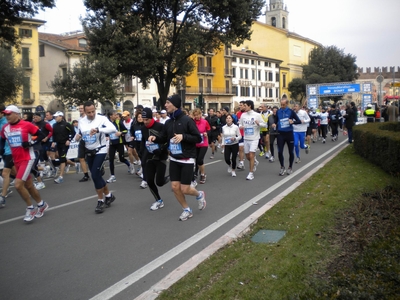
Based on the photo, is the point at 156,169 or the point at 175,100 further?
the point at 156,169

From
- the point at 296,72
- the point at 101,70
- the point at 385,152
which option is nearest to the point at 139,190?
the point at 385,152

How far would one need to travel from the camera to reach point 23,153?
7863 mm

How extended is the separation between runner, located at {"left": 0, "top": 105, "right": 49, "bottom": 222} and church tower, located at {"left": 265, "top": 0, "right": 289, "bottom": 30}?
112m

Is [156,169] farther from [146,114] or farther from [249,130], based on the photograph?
[249,130]

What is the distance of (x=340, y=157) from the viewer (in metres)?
15.3

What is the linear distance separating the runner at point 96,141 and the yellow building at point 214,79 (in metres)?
56.6

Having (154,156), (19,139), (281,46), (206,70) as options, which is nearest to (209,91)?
(206,70)

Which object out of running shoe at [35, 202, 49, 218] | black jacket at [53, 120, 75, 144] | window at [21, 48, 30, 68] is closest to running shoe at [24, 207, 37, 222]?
running shoe at [35, 202, 49, 218]

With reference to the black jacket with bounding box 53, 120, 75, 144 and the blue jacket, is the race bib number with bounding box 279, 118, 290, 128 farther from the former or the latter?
the black jacket with bounding box 53, 120, 75, 144

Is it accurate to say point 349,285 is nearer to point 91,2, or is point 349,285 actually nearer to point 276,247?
point 276,247

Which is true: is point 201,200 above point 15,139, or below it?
below

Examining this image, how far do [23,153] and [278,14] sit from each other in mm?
113237

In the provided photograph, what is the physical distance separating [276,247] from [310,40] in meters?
106

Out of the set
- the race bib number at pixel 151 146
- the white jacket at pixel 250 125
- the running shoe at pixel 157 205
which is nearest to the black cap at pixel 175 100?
the race bib number at pixel 151 146
